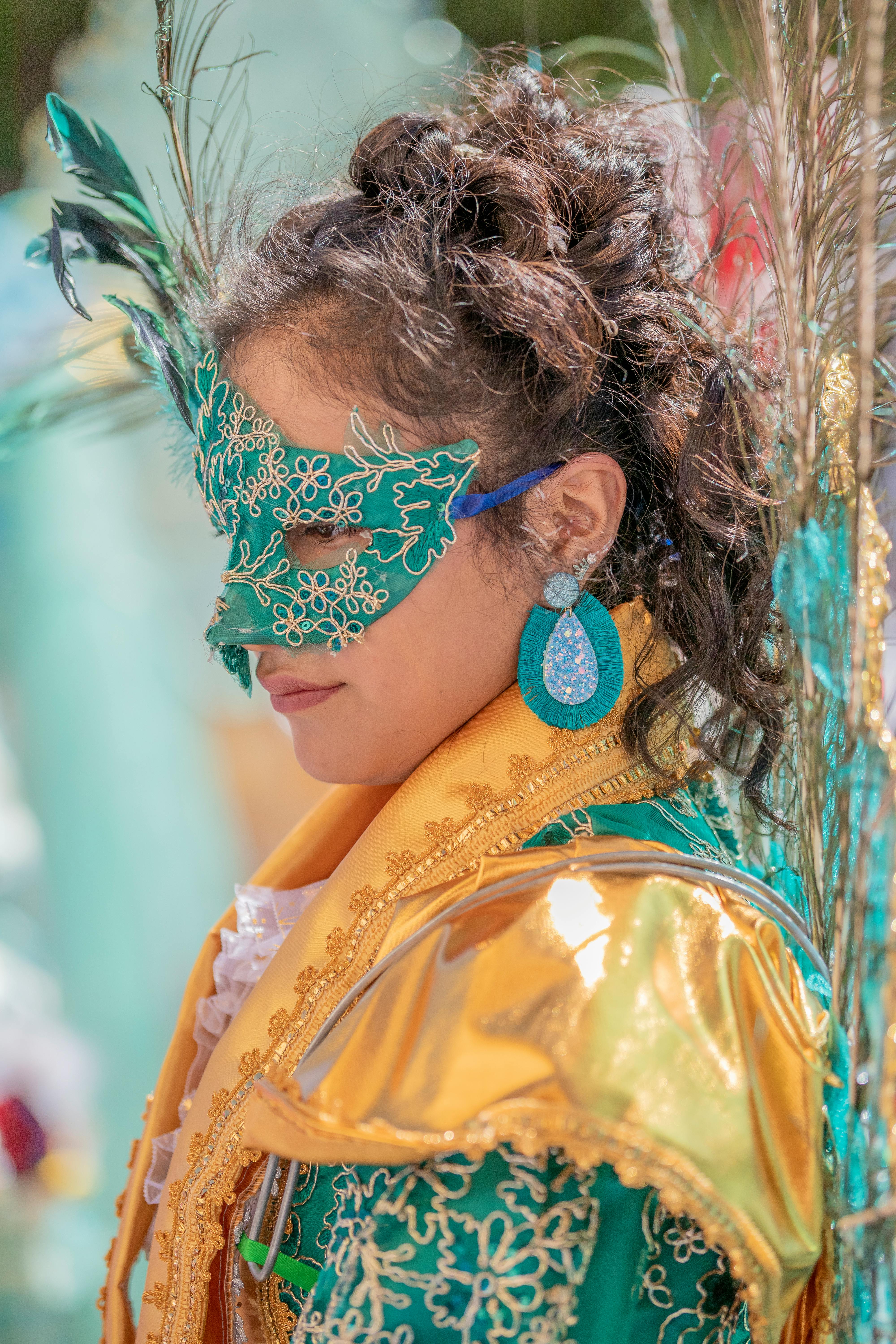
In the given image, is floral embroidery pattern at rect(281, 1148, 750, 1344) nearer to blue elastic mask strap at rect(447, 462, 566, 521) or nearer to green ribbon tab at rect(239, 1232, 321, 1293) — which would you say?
green ribbon tab at rect(239, 1232, 321, 1293)

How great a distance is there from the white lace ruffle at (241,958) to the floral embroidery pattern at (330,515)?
0.34 meters

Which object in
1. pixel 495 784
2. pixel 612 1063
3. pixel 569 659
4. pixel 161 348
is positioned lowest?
pixel 612 1063

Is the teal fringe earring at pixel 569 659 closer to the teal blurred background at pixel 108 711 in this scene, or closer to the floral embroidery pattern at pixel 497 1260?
the floral embroidery pattern at pixel 497 1260

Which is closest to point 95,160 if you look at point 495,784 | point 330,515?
point 330,515

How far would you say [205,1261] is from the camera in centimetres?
86

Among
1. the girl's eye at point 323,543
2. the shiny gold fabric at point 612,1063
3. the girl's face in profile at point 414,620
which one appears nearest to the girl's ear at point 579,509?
the girl's face in profile at point 414,620

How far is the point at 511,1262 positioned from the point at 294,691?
51 centimetres

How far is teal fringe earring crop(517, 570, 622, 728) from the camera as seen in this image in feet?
2.91

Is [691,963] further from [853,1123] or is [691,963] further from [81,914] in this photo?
[81,914]

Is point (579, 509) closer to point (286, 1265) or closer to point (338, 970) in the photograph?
point (338, 970)

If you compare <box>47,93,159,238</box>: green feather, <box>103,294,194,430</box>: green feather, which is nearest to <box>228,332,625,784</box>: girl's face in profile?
<box>103,294,194,430</box>: green feather

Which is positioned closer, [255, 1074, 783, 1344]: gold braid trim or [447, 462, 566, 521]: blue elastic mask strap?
[255, 1074, 783, 1344]: gold braid trim

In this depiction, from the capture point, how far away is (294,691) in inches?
37.2

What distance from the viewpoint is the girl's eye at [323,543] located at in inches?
34.6
